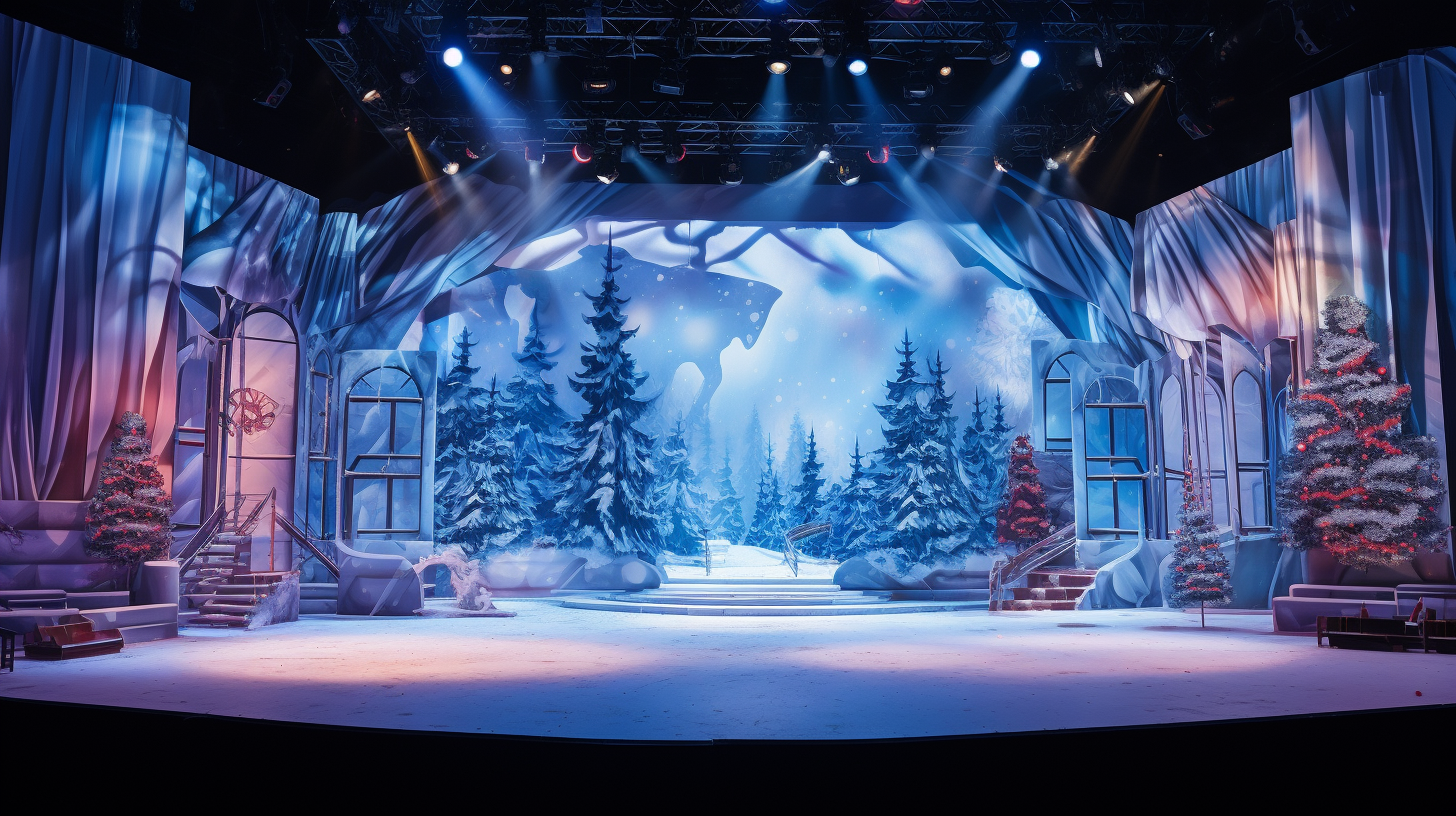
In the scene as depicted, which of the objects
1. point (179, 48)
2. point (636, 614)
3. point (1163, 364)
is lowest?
point (636, 614)

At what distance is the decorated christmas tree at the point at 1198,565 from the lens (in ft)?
43.2

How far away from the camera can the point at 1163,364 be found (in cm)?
1761

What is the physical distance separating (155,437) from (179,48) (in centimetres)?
536

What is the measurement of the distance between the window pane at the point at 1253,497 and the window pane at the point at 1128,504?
2.27m

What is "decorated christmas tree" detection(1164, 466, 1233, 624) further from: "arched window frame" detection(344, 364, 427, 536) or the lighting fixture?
"arched window frame" detection(344, 364, 427, 536)

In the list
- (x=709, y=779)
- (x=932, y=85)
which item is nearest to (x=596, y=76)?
(x=932, y=85)

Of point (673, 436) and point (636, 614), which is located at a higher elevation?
point (673, 436)

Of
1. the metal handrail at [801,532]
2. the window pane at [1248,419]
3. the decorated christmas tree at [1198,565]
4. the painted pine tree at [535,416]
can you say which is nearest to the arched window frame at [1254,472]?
the window pane at [1248,419]

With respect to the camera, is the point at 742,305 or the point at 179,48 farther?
the point at 742,305

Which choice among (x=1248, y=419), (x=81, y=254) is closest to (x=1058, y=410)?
(x=1248, y=419)

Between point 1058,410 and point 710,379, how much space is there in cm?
847

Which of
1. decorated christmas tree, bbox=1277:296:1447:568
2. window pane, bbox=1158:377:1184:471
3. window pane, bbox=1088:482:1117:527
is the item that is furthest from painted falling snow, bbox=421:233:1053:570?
decorated christmas tree, bbox=1277:296:1447:568

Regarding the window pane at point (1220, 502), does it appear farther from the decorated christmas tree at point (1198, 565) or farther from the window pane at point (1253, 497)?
the decorated christmas tree at point (1198, 565)

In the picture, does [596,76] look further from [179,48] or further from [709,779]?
[709,779]
